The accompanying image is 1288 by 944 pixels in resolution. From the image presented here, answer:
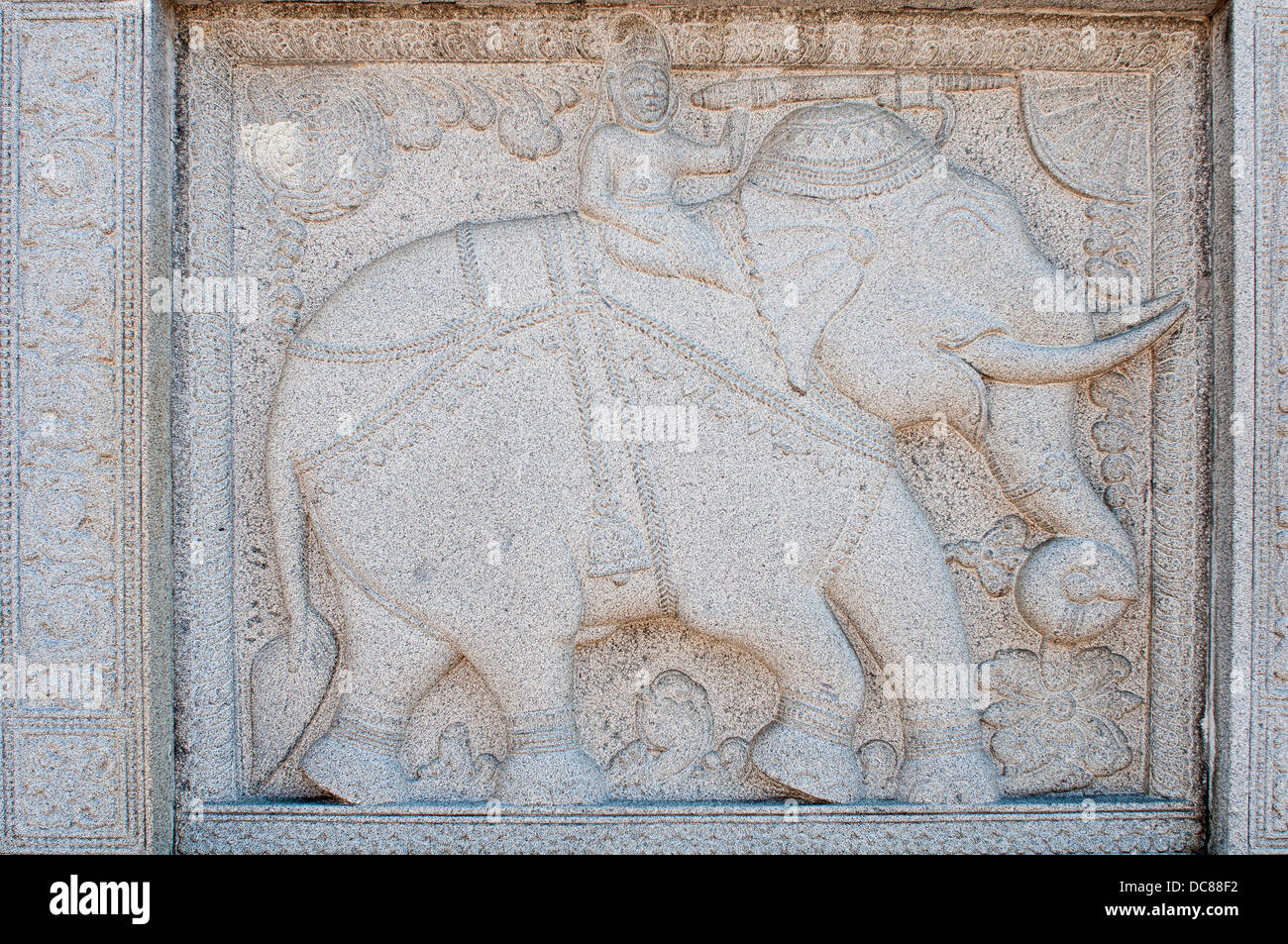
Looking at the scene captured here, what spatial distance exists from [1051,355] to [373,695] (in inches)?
78.1

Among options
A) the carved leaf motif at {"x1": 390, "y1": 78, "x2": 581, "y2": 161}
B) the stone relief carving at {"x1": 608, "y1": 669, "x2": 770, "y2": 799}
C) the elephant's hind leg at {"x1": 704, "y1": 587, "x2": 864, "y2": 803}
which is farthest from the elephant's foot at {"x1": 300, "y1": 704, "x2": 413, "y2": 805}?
the carved leaf motif at {"x1": 390, "y1": 78, "x2": 581, "y2": 161}

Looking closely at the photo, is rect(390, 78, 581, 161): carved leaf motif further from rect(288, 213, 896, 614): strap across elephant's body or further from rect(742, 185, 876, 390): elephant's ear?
rect(742, 185, 876, 390): elephant's ear

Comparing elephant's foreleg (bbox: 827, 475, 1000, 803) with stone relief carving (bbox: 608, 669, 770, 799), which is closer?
elephant's foreleg (bbox: 827, 475, 1000, 803)

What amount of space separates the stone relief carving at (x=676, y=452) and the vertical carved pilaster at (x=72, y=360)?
1.29ft

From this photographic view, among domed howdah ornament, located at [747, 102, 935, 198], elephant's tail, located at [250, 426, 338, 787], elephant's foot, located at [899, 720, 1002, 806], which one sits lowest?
elephant's foot, located at [899, 720, 1002, 806]

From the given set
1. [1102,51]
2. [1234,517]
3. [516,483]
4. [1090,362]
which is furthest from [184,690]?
[1102,51]

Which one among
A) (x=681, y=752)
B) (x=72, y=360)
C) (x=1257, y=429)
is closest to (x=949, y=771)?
(x=681, y=752)

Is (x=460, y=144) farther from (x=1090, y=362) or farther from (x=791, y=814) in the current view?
(x=791, y=814)

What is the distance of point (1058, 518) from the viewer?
266cm

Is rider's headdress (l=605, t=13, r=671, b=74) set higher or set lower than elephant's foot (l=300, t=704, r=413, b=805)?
higher

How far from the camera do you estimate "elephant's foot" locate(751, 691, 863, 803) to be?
8.64 ft

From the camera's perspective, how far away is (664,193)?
2.62m

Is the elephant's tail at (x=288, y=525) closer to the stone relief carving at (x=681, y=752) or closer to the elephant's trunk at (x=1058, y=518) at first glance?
the stone relief carving at (x=681, y=752)

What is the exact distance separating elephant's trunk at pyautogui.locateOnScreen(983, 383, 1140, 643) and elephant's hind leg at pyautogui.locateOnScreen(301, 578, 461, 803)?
→ 1.57m
